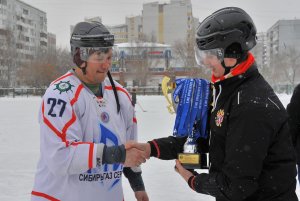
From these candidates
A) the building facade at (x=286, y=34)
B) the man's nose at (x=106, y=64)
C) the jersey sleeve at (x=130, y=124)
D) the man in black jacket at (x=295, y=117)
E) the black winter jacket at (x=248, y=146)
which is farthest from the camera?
the building facade at (x=286, y=34)

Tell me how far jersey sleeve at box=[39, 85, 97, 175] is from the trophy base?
46 cm

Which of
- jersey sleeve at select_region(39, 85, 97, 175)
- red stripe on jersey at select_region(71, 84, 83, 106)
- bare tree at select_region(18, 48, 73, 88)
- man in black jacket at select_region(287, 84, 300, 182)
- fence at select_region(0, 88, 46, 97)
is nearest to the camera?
jersey sleeve at select_region(39, 85, 97, 175)

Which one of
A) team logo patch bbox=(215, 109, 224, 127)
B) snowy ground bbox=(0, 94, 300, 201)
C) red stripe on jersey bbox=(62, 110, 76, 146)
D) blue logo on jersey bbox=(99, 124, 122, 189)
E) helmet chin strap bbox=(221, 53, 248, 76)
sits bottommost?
snowy ground bbox=(0, 94, 300, 201)

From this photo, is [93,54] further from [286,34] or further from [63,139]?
[286,34]

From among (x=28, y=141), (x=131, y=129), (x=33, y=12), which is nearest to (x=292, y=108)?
(x=131, y=129)

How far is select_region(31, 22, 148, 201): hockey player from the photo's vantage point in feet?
7.45

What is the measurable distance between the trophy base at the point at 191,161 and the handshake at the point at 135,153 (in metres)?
0.36

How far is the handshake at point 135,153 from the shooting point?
242 cm

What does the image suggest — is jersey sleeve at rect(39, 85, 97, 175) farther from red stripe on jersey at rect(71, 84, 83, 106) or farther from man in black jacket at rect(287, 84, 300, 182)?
man in black jacket at rect(287, 84, 300, 182)

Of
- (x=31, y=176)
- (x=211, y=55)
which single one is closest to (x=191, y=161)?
(x=211, y=55)

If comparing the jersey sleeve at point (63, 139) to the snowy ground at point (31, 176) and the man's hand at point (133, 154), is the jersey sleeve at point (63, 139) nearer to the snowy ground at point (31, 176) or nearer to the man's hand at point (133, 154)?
the man's hand at point (133, 154)

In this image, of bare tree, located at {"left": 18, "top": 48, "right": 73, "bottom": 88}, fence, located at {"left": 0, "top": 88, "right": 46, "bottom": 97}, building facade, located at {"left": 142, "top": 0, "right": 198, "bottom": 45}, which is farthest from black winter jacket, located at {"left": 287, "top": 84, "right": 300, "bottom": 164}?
building facade, located at {"left": 142, "top": 0, "right": 198, "bottom": 45}

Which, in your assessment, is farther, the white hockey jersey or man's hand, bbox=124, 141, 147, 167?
man's hand, bbox=124, 141, 147, 167

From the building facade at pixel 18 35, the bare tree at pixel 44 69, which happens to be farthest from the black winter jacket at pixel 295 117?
the building facade at pixel 18 35
